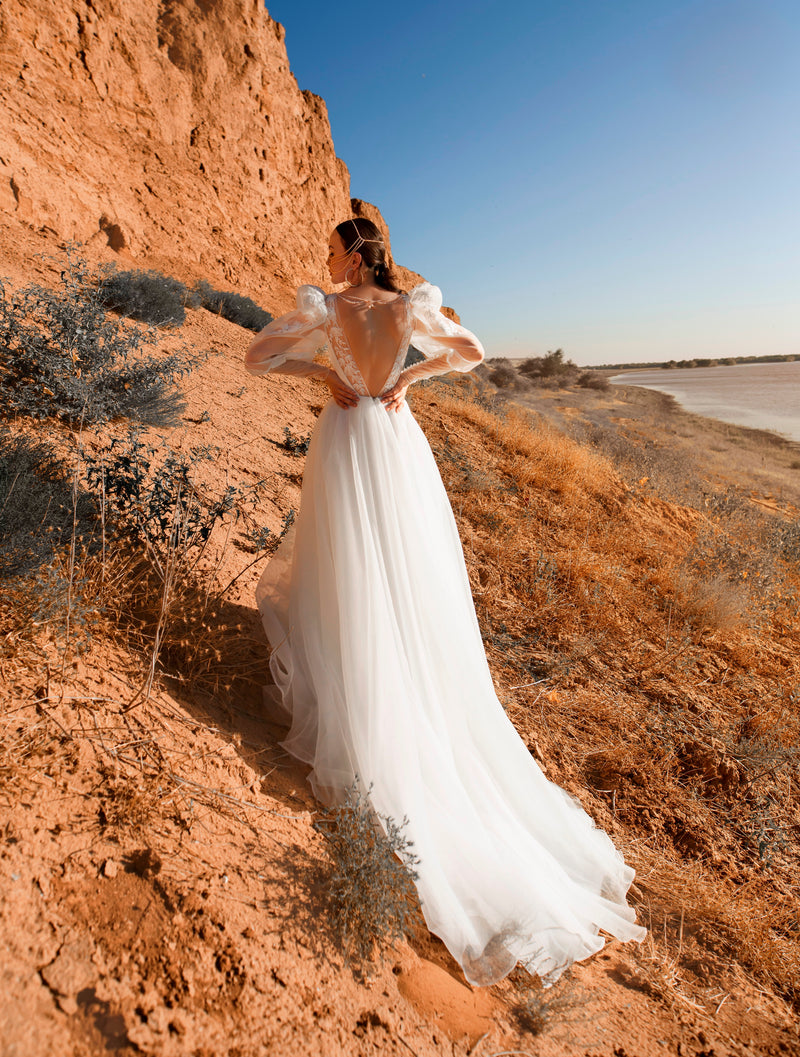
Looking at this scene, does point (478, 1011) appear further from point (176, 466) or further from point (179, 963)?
point (176, 466)

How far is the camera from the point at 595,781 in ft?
10.2

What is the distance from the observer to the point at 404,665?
2150 mm

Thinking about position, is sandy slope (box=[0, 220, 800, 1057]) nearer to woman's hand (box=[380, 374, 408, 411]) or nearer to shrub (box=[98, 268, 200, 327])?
woman's hand (box=[380, 374, 408, 411])

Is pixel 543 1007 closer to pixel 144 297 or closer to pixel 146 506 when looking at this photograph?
pixel 146 506

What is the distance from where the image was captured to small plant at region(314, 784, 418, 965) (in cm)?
160

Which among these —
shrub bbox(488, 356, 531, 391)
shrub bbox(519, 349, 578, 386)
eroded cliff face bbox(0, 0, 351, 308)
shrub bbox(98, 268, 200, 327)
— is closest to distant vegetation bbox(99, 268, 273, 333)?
shrub bbox(98, 268, 200, 327)

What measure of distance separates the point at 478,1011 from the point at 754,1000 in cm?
122

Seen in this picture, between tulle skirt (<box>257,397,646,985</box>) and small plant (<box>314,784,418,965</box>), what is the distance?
10cm

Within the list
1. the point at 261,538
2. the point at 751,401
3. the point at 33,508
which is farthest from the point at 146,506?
the point at 751,401

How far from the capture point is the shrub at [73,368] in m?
3.35

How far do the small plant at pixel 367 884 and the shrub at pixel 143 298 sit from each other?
5.76m

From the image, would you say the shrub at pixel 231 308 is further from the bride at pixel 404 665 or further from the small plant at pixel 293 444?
the bride at pixel 404 665

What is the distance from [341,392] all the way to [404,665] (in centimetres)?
120

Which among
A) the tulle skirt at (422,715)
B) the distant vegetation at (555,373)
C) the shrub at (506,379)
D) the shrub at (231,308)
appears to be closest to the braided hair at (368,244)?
the tulle skirt at (422,715)
